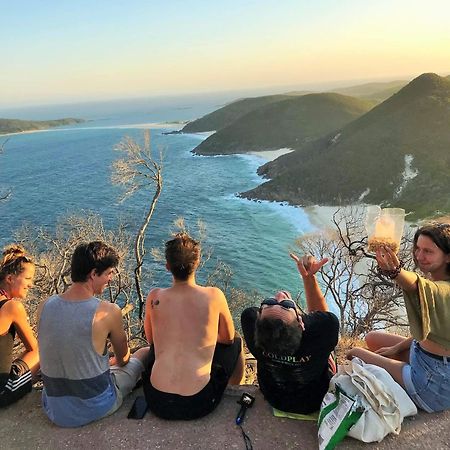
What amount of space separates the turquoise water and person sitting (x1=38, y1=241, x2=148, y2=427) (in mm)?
25709

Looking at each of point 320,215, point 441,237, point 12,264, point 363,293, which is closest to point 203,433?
point 12,264

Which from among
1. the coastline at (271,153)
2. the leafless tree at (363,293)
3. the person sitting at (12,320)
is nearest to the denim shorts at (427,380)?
the person sitting at (12,320)

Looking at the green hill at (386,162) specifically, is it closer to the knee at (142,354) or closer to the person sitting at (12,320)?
the knee at (142,354)

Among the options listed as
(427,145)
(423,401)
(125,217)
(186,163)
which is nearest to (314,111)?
(186,163)

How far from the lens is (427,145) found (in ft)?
209

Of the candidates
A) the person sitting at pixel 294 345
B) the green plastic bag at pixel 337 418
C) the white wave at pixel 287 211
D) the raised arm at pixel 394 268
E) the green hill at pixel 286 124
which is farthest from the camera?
the green hill at pixel 286 124

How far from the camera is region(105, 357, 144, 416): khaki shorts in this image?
4156mm

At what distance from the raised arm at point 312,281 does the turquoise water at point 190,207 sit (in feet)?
85.4

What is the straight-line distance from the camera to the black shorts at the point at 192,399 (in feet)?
12.8

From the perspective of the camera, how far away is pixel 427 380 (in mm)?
3752

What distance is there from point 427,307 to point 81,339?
2.80 m

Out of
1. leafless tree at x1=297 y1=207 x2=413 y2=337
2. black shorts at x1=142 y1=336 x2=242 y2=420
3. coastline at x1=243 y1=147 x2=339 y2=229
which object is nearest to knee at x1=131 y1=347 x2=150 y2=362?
black shorts at x1=142 y1=336 x2=242 y2=420

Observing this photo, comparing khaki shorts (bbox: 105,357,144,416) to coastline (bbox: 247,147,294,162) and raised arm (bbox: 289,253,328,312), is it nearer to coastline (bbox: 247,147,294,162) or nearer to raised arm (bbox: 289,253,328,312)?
A: raised arm (bbox: 289,253,328,312)

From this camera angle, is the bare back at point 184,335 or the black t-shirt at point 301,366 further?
the bare back at point 184,335
